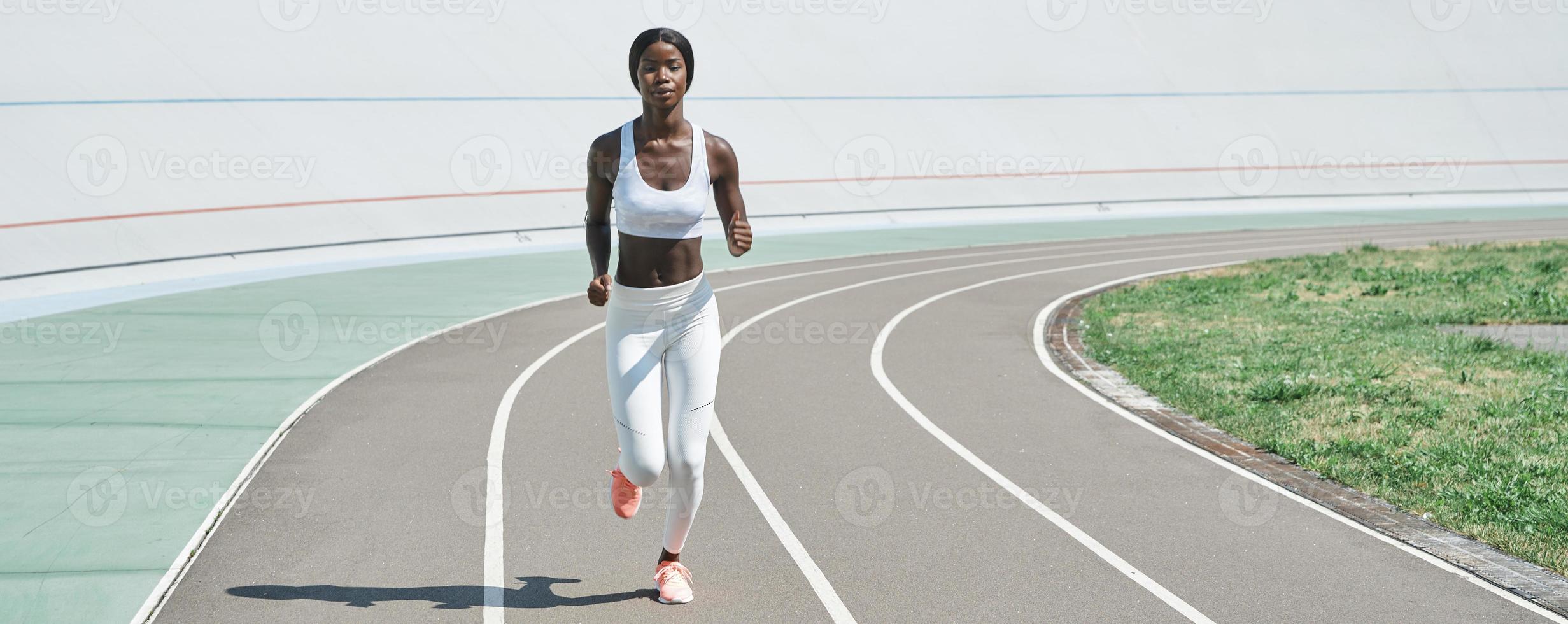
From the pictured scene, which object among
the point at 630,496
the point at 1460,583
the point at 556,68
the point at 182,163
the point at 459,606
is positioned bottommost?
the point at 1460,583

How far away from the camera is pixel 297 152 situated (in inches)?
899

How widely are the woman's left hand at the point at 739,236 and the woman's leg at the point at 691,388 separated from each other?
0.31m

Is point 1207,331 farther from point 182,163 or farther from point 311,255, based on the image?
point 182,163

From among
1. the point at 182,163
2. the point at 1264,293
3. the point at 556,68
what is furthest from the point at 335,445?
the point at 556,68

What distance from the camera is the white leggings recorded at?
527 cm

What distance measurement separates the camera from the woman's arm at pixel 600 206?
17.1ft

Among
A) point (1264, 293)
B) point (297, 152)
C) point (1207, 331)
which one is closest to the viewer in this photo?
point (1207, 331)

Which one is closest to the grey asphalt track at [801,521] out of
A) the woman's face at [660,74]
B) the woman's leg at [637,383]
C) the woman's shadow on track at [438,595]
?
the woman's shadow on track at [438,595]

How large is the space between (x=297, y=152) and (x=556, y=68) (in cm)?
684

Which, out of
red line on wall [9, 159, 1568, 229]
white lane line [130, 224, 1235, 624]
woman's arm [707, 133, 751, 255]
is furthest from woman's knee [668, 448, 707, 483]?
red line on wall [9, 159, 1568, 229]

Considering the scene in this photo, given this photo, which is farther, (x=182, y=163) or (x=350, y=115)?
(x=350, y=115)

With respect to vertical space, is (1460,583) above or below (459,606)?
below

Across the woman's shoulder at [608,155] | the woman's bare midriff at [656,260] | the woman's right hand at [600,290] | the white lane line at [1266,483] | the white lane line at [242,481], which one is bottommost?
the white lane line at [1266,483]

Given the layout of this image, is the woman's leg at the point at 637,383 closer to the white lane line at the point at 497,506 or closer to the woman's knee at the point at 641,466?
the woman's knee at the point at 641,466
